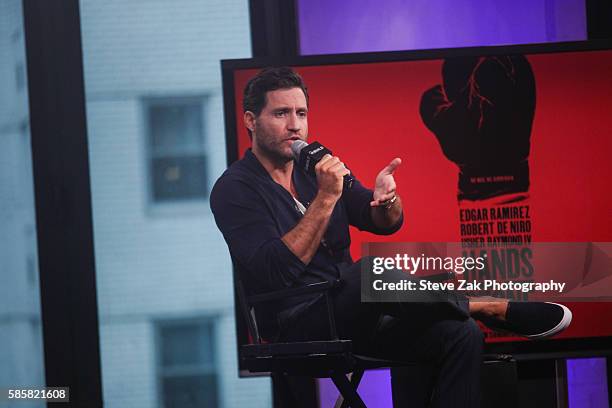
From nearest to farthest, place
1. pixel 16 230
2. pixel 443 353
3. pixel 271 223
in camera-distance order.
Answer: pixel 443 353 → pixel 271 223 → pixel 16 230

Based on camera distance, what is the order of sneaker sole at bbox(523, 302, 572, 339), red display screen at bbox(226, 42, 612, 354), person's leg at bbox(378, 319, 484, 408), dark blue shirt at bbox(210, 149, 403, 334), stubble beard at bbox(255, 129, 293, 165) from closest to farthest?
person's leg at bbox(378, 319, 484, 408) < dark blue shirt at bbox(210, 149, 403, 334) < sneaker sole at bbox(523, 302, 572, 339) < stubble beard at bbox(255, 129, 293, 165) < red display screen at bbox(226, 42, 612, 354)

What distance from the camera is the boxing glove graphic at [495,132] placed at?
146 inches

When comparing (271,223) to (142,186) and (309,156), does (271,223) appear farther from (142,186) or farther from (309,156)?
(142,186)

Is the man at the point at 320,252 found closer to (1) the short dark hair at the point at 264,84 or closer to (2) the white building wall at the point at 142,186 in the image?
(1) the short dark hair at the point at 264,84

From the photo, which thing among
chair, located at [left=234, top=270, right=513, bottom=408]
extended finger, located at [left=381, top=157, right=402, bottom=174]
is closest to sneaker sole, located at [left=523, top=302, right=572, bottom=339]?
chair, located at [left=234, top=270, right=513, bottom=408]

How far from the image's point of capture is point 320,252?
11.1ft

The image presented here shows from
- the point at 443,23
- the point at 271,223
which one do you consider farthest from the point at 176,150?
the point at 443,23

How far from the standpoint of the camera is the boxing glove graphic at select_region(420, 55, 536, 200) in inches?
146

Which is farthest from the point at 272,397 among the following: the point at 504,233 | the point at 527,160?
the point at 527,160

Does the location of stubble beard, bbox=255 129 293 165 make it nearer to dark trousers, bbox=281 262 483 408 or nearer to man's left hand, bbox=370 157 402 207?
man's left hand, bbox=370 157 402 207

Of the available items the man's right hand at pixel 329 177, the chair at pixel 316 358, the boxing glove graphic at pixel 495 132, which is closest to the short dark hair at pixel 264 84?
the man's right hand at pixel 329 177

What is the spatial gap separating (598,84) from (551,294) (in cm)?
99

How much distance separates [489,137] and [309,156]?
33.6 inches

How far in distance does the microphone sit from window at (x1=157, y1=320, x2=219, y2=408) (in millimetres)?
1067
